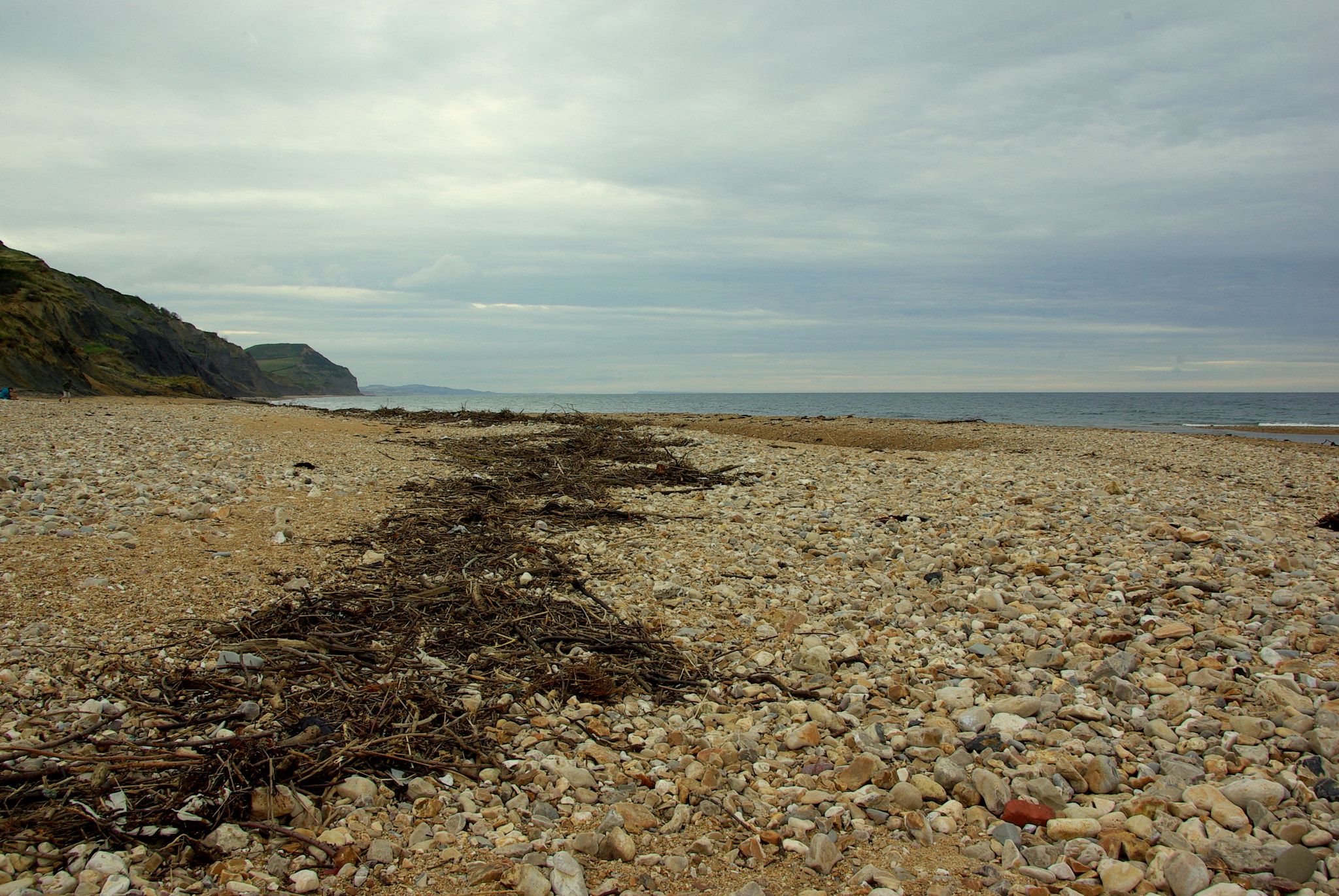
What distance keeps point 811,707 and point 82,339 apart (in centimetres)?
5857

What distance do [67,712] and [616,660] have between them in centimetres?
302

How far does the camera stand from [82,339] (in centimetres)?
4500

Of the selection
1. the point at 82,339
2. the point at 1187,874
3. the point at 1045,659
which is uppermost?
the point at 82,339

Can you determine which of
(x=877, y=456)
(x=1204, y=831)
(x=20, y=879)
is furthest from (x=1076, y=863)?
(x=877, y=456)

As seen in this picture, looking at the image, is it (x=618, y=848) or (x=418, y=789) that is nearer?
(x=618, y=848)

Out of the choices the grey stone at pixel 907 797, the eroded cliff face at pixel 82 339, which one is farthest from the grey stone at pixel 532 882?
the eroded cliff face at pixel 82 339

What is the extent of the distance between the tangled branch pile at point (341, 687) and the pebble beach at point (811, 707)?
0.08 meters

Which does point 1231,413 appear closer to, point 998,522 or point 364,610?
point 998,522

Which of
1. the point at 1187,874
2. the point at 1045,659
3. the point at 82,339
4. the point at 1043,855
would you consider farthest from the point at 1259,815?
the point at 82,339

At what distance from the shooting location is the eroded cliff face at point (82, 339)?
117 ft

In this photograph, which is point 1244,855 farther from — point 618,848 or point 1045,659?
point 618,848

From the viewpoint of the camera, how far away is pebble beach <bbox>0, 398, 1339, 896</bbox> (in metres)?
2.69

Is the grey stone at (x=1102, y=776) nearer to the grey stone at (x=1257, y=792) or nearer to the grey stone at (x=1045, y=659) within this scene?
the grey stone at (x=1257, y=792)

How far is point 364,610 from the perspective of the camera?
5215 millimetres
